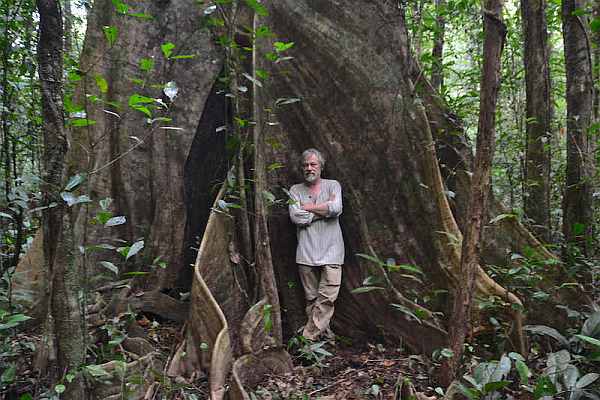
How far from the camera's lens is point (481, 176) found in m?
2.59

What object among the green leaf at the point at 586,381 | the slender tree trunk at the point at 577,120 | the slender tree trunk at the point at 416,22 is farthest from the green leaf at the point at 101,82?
the slender tree trunk at the point at 577,120

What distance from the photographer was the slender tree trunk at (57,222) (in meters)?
2.04

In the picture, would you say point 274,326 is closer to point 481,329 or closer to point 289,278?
point 289,278

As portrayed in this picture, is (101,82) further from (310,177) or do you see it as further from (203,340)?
(310,177)

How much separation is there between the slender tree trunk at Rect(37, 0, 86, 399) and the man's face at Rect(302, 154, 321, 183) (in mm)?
2196

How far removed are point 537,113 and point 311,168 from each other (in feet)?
7.76

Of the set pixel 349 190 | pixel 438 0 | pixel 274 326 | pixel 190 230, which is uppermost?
pixel 438 0

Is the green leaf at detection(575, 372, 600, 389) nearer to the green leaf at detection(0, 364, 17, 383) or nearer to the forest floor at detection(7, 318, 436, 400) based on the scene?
the forest floor at detection(7, 318, 436, 400)

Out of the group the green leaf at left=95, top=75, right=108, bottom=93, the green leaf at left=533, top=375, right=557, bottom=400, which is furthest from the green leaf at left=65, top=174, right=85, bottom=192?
the green leaf at left=533, top=375, right=557, bottom=400

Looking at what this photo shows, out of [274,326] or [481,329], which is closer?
[481,329]

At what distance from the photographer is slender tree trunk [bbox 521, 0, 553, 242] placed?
4.56 m

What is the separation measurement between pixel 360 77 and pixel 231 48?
3.69 feet

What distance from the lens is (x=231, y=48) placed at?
361 cm

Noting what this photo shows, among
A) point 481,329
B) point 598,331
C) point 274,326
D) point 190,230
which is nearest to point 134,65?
point 190,230
